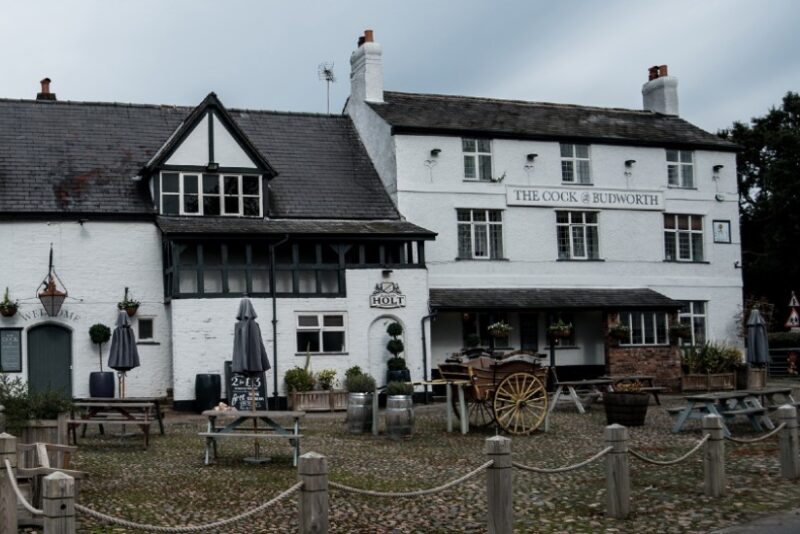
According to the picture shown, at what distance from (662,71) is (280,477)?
29192 millimetres

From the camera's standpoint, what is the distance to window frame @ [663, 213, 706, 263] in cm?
3506

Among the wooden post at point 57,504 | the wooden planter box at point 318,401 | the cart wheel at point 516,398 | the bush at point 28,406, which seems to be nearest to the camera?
the wooden post at point 57,504

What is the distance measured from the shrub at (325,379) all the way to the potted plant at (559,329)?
23.9 ft

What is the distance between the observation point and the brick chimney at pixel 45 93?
1273 inches

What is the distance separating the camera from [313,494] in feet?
28.1

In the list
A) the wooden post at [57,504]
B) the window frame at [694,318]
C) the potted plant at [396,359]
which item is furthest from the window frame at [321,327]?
the wooden post at [57,504]

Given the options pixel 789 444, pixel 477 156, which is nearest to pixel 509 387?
pixel 789 444

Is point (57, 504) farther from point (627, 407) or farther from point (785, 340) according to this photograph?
point (785, 340)

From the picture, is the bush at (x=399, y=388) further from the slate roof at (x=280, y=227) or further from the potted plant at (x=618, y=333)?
the potted plant at (x=618, y=333)

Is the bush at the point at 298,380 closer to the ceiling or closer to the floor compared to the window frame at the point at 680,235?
closer to the floor

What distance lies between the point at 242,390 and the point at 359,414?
7.69 meters

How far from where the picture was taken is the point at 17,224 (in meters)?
27.3

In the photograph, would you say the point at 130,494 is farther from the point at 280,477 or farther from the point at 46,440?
the point at 280,477

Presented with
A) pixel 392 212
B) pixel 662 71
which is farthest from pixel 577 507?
pixel 662 71
